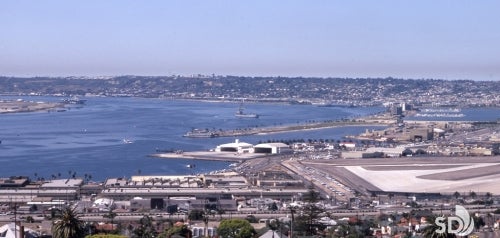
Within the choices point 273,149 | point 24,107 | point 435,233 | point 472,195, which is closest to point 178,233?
point 435,233

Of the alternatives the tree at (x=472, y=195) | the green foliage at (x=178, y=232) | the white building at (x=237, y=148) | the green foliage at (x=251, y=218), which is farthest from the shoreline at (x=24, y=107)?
the green foliage at (x=178, y=232)

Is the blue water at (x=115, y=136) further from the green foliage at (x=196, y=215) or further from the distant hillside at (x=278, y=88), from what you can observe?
the distant hillside at (x=278, y=88)

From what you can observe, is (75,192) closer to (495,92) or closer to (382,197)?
(382,197)

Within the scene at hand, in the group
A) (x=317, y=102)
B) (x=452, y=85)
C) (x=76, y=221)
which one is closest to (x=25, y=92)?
(x=317, y=102)

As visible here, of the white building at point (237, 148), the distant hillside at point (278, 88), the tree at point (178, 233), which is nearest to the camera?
the tree at point (178, 233)

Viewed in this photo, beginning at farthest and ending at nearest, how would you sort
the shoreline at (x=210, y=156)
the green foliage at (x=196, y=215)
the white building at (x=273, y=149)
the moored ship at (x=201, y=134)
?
the moored ship at (x=201, y=134)
the white building at (x=273, y=149)
the shoreline at (x=210, y=156)
the green foliage at (x=196, y=215)

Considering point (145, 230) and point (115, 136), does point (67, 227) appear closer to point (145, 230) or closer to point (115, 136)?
point (145, 230)
